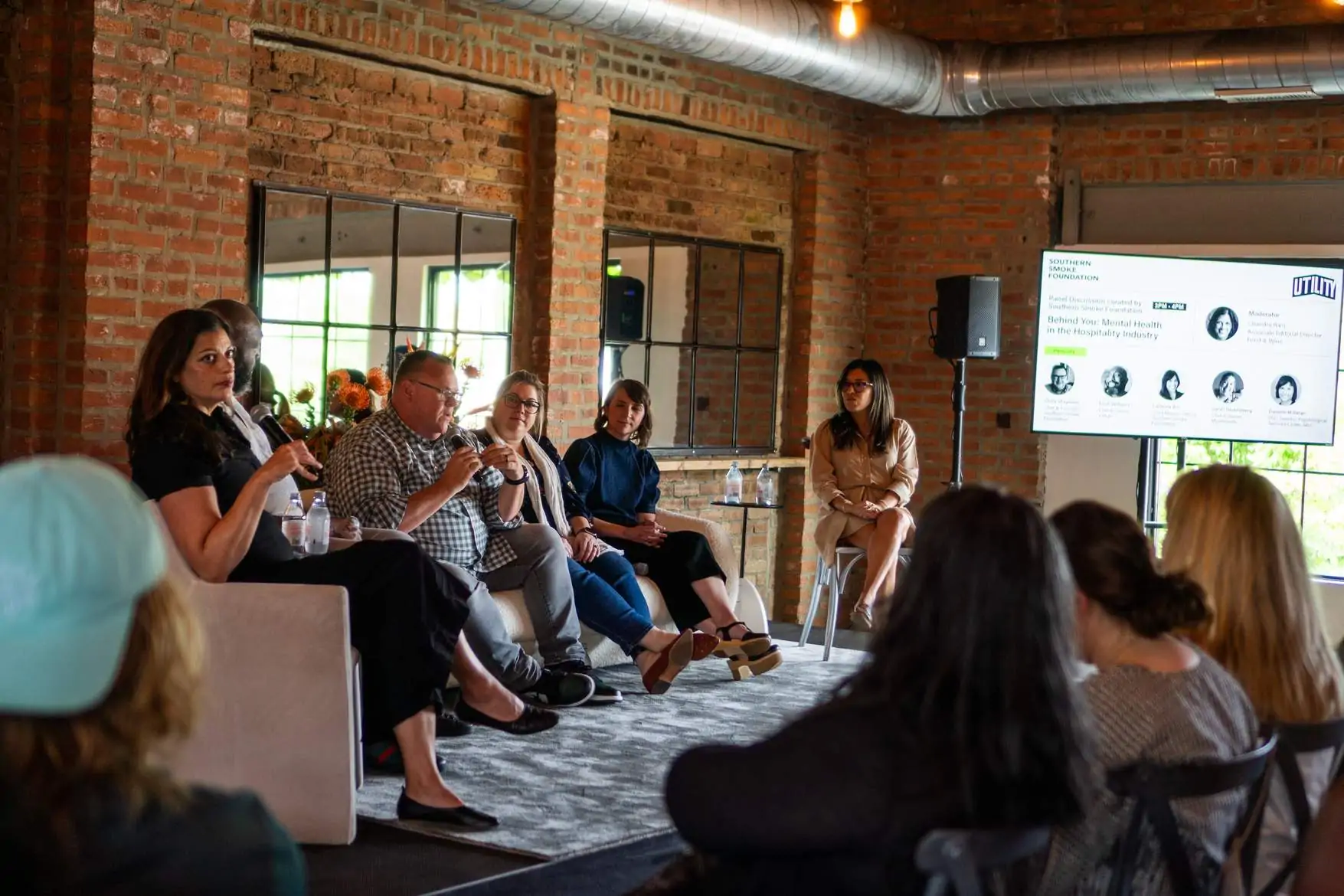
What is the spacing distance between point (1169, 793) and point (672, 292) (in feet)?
20.6

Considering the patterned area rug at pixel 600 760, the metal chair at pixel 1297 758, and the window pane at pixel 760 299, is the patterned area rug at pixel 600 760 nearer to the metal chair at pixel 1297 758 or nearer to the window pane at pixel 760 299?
the metal chair at pixel 1297 758

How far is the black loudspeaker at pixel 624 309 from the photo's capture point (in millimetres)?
7773

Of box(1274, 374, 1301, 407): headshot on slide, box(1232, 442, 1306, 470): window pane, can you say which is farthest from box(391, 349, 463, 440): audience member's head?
box(1232, 442, 1306, 470): window pane

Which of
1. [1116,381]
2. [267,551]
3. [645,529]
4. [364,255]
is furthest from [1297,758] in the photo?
[1116,381]

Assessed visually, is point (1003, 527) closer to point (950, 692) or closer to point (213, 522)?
point (950, 692)

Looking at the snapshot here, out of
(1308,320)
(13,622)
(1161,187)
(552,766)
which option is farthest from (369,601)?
(1161,187)

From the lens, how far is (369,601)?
3.90m

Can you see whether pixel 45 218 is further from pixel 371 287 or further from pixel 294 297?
pixel 371 287

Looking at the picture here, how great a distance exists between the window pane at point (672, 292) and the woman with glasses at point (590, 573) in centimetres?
212

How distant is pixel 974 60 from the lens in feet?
26.4

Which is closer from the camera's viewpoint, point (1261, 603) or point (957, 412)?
point (1261, 603)

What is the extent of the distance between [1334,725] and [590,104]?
554cm

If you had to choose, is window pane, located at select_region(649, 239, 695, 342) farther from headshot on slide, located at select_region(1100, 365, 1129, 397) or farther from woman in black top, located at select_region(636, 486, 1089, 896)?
woman in black top, located at select_region(636, 486, 1089, 896)

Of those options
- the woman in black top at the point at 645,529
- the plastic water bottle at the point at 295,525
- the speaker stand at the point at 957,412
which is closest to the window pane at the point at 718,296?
the speaker stand at the point at 957,412
